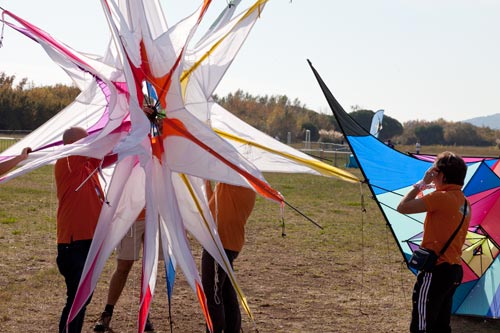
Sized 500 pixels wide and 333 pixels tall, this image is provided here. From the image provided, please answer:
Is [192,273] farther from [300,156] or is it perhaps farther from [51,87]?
[51,87]

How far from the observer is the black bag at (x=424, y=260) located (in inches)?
177

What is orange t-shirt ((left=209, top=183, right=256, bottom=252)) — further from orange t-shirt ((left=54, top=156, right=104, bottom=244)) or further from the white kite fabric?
orange t-shirt ((left=54, top=156, right=104, bottom=244))

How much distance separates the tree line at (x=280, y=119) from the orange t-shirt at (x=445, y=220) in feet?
66.5

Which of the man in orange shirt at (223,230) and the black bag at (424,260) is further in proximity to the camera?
the man in orange shirt at (223,230)

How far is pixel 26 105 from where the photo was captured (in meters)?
31.5

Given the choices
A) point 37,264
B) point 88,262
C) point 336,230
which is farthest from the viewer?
point 336,230

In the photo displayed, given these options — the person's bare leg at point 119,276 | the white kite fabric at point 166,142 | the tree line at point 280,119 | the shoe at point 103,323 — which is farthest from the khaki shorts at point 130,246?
the tree line at point 280,119

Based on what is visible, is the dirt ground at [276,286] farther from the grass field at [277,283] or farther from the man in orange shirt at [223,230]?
the man in orange shirt at [223,230]

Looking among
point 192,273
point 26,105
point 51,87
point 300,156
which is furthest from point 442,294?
point 51,87

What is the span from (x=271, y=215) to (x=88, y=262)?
8.60 m

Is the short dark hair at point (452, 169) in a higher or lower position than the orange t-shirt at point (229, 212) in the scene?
higher

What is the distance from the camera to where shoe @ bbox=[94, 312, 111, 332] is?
18.0ft

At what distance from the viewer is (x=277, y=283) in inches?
289

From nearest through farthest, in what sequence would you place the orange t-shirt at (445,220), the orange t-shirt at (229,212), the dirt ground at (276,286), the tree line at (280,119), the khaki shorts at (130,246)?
the orange t-shirt at (445,220)
the orange t-shirt at (229,212)
the khaki shorts at (130,246)
the dirt ground at (276,286)
the tree line at (280,119)
